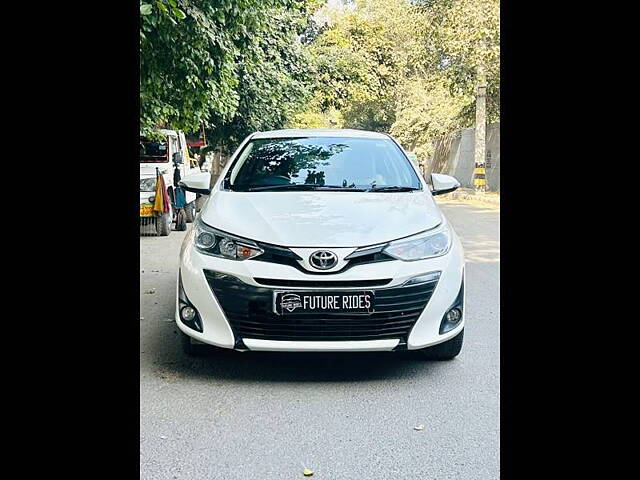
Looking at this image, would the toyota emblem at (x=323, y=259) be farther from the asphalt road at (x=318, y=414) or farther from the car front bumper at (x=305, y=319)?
the asphalt road at (x=318, y=414)

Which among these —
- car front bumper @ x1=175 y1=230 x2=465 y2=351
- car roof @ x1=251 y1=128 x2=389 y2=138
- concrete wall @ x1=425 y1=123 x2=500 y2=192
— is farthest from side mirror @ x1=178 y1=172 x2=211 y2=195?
concrete wall @ x1=425 y1=123 x2=500 y2=192

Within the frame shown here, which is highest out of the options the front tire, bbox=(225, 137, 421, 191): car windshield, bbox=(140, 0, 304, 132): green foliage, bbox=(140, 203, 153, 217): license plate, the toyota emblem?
bbox=(140, 0, 304, 132): green foliage

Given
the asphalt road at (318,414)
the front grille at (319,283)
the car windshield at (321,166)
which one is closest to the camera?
the asphalt road at (318,414)

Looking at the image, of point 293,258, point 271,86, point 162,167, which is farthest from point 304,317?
point 271,86

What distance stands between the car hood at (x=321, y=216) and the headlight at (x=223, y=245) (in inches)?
1.9

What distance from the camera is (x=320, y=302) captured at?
174 inches

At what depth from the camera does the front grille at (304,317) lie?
4.45 meters

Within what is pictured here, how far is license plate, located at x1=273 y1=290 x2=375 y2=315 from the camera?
14.5 feet

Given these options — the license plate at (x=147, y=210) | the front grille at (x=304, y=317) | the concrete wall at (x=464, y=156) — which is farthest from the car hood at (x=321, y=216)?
the concrete wall at (x=464, y=156)

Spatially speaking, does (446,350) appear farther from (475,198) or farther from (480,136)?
(480,136)

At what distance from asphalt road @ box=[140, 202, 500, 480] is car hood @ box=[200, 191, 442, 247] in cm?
93

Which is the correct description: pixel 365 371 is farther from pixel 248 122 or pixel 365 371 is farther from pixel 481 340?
pixel 248 122

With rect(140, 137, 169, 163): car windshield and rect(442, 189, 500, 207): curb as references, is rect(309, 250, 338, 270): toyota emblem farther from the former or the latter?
rect(442, 189, 500, 207): curb

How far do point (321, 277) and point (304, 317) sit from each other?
0.85 feet
